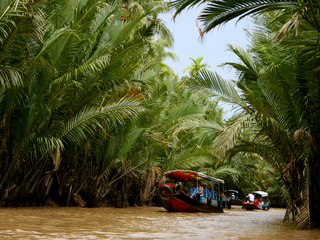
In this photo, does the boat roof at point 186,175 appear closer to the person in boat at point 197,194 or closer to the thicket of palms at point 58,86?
the person in boat at point 197,194

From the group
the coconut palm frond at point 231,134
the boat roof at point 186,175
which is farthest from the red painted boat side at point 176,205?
the coconut palm frond at point 231,134

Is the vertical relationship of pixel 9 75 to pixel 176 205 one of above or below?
above

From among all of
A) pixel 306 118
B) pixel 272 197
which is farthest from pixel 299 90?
pixel 272 197

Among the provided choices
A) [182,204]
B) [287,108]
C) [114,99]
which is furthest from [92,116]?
[182,204]

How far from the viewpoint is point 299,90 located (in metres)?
8.97

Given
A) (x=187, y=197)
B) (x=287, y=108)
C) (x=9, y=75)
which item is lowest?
(x=187, y=197)

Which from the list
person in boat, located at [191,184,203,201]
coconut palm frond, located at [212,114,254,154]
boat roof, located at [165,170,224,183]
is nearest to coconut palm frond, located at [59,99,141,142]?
coconut palm frond, located at [212,114,254,154]

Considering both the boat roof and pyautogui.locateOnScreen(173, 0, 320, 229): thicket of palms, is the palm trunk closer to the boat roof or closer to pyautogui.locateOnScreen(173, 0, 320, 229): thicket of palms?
pyautogui.locateOnScreen(173, 0, 320, 229): thicket of palms

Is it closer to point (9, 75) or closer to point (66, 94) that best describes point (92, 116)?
point (66, 94)

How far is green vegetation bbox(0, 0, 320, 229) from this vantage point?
8.48m

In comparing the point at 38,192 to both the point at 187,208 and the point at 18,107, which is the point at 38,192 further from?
the point at 187,208

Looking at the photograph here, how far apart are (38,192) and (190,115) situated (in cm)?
734

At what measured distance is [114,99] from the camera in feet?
43.5

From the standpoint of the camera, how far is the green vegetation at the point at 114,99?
27.8 ft
